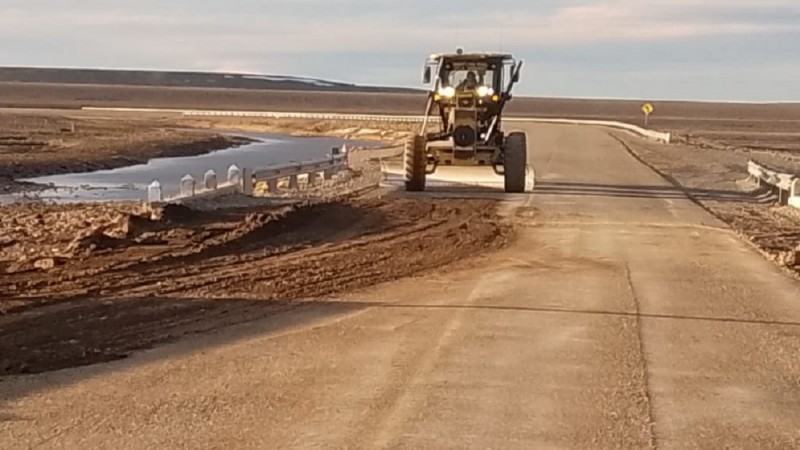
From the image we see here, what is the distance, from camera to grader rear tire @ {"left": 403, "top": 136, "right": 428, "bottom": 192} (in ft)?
93.6

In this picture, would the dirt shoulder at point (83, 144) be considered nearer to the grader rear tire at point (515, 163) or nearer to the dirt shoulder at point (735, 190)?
the grader rear tire at point (515, 163)

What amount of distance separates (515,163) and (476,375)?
61.1 feet

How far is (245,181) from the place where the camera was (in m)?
27.5

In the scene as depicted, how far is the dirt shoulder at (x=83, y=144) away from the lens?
40.7 m

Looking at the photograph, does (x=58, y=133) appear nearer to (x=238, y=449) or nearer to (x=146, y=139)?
(x=146, y=139)

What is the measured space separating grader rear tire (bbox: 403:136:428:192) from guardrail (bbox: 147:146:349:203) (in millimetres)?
2837

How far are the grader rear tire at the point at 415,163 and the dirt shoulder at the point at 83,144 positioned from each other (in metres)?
9.88

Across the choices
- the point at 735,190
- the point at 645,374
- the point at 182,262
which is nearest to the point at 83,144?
the point at 735,190

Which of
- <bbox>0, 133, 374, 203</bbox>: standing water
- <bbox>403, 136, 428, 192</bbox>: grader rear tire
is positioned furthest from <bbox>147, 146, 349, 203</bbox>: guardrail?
<bbox>403, 136, 428, 192</bbox>: grader rear tire

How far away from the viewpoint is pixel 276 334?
38.8 feet

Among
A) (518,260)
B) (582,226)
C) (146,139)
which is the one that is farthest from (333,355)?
(146,139)

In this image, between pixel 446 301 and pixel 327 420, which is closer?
pixel 327 420

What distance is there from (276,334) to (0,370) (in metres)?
2.59

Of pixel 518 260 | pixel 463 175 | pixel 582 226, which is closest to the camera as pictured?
pixel 518 260
